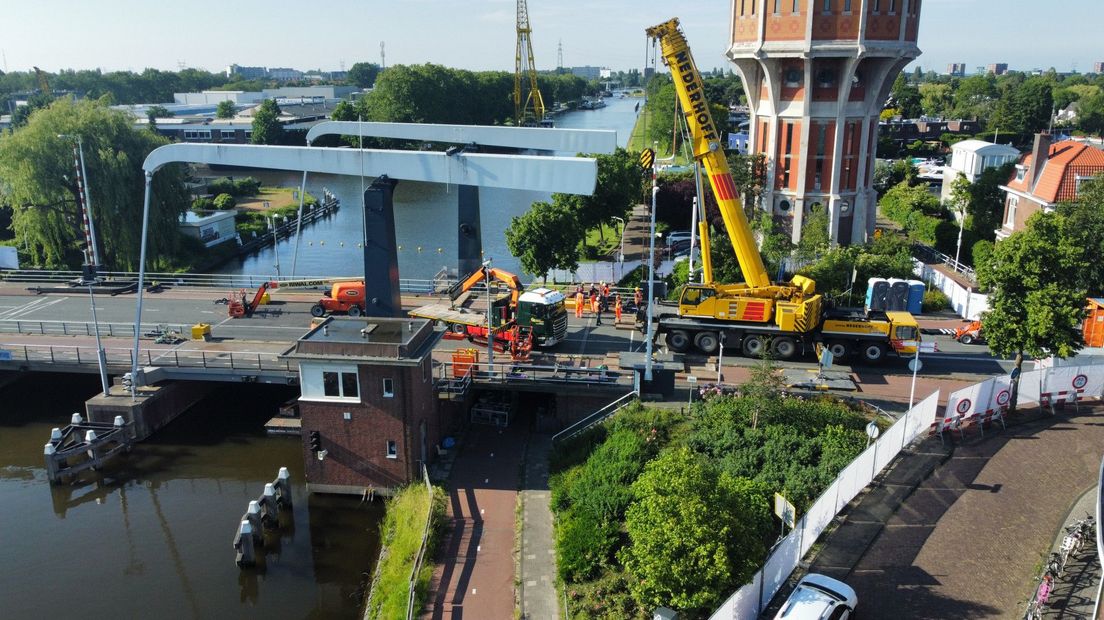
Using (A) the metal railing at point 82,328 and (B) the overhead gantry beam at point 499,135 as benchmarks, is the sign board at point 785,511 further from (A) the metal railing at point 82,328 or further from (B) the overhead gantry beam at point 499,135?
(A) the metal railing at point 82,328

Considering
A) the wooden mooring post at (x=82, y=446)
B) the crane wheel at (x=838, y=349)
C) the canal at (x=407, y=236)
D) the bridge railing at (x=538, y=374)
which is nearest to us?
the wooden mooring post at (x=82, y=446)

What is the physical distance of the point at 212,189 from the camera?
272ft

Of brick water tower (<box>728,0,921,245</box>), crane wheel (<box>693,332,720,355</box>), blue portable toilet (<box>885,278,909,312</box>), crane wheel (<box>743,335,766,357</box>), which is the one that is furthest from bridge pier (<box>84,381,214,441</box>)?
brick water tower (<box>728,0,921,245</box>)

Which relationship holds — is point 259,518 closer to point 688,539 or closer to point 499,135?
point 688,539

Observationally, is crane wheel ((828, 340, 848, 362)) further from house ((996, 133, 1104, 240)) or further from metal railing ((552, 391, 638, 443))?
house ((996, 133, 1104, 240))

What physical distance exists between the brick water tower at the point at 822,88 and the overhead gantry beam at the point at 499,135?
11384mm

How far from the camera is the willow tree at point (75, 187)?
45312 mm

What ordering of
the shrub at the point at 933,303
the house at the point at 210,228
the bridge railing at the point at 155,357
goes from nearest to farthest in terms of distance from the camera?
the bridge railing at the point at 155,357 < the shrub at the point at 933,303 < the house at the point at 210,228

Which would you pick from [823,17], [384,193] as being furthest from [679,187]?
[384,193]

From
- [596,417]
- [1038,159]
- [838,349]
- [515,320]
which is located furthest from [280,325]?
[1038,159]

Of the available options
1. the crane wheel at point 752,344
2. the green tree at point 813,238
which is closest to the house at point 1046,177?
the green tree at point 813,238

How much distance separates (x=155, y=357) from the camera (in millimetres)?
29859

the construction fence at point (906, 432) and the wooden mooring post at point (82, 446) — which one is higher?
the construction fence at point (906, 432)

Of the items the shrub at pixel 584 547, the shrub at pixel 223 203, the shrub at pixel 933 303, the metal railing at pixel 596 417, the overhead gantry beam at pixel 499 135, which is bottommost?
the shrub at pixel 584 547
